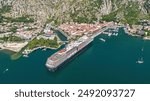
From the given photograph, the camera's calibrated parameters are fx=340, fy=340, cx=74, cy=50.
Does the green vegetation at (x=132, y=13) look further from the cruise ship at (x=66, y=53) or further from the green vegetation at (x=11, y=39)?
the green vegetation at (x=11, y=39)

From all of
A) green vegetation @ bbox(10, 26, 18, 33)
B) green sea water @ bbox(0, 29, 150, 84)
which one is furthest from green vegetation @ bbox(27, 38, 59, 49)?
green vegetation @ bbox(10, 26, 18, 33)

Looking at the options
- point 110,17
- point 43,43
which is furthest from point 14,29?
point 110,17

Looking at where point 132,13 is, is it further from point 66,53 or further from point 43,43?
point 66,53

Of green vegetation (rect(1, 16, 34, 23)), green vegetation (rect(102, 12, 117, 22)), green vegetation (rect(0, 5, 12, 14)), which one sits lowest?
green vegetation (rect(1, 16, 34, 23))

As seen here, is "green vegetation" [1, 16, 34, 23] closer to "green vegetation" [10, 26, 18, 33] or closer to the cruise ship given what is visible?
"green vegetation" [10, 26, 18, 33]

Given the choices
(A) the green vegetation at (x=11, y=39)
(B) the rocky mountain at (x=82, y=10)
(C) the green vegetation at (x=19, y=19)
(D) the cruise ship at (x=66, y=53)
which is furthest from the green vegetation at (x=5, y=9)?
(D) the cruise ship at (x=66, y=53)

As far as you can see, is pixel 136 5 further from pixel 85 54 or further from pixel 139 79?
pixel 139 79
